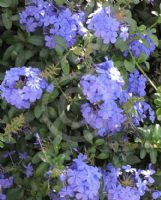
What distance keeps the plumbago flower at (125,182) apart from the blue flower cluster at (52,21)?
0.54 meters

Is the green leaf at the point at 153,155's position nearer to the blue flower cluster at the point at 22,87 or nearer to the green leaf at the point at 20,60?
the blue flower cluster at the point at 22,87

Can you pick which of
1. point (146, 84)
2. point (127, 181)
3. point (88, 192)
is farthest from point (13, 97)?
point (146, 84)

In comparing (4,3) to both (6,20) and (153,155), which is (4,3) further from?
(153,155)

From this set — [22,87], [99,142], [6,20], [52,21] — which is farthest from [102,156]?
[6,20]

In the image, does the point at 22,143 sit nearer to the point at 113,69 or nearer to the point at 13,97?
the point at 13,97

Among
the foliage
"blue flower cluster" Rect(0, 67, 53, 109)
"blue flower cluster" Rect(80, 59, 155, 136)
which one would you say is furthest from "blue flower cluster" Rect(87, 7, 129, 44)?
"blue flower cluster" Rect(0, 67, 53, 109)

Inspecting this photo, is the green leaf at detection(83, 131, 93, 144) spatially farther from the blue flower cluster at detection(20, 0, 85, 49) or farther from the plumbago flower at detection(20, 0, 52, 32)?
the plumbago flower at detection(20, 0, 52, 32)

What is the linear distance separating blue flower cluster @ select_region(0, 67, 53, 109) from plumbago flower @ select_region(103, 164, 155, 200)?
0.44 meters

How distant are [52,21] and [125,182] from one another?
688mm

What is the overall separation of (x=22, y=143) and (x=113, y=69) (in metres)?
0.50

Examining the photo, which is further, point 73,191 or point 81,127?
point 81,127

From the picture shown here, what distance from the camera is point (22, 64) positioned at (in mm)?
2066

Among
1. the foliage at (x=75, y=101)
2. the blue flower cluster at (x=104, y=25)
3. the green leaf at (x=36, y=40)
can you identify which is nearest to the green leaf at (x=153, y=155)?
the foliage at (x=75, y=101)

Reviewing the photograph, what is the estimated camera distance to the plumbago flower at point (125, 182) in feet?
6.36
